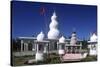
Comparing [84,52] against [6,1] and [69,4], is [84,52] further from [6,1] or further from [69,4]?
[6,1]

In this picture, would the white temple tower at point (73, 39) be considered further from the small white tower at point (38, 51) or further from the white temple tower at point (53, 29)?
the small white tower at point (38, 51)

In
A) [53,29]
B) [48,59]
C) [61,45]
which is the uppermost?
[53,29]

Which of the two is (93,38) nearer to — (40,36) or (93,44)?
(93,44)

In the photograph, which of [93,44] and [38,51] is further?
[93,44]

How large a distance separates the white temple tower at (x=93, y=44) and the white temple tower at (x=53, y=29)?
0.41 meters

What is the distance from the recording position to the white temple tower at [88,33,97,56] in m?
2.21

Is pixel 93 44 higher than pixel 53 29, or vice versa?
pixel 53 29

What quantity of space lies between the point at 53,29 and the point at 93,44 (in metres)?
0.51

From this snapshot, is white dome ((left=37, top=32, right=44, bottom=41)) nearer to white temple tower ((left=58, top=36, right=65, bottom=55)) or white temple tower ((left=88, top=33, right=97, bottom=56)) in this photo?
white temple tower ((left=58, top=36, right=65, bottom=55))

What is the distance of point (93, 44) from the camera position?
2230mm

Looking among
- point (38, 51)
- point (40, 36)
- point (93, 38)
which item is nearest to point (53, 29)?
point (40, 36)

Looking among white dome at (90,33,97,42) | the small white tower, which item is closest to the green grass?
the small white tower

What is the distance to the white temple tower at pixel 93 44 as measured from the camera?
2215mm

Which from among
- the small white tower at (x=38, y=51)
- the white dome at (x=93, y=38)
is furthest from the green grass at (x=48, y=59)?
the white dome at (x=93, y=38)
